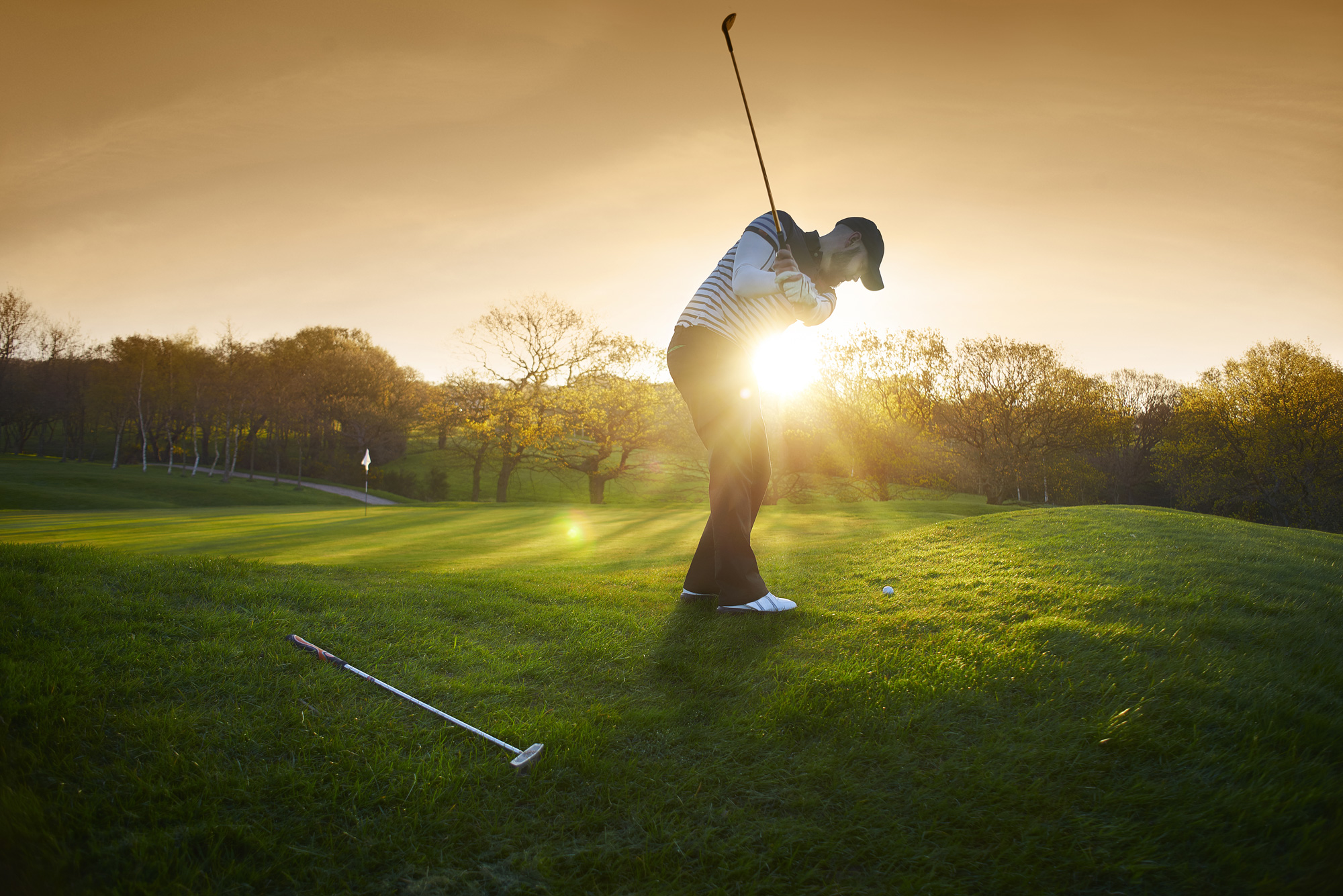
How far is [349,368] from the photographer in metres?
56.0

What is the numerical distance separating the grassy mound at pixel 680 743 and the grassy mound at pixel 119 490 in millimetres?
38039

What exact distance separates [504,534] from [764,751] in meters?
13.9

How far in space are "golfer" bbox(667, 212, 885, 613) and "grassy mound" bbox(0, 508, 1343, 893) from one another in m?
0.45

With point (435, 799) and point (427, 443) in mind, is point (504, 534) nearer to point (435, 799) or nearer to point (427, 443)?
point (435, 799)

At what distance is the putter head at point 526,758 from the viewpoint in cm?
245

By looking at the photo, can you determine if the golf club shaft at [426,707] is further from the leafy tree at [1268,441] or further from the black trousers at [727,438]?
the leafy tree at [1268,441]

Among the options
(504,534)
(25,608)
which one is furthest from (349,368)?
(25,608)

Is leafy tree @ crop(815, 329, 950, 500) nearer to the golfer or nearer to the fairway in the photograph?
the fairway

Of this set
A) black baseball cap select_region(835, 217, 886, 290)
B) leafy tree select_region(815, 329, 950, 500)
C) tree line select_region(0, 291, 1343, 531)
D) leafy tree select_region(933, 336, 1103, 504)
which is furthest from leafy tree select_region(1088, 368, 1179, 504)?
black baseball cap select_region(835, 217, 886, 290)

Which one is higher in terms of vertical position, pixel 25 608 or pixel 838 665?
pixel 25 608

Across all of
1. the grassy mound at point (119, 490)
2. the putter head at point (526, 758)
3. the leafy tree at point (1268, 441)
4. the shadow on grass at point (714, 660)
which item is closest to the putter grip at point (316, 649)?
the putter head at point (526, 758)

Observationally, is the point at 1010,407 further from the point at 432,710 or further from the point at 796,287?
the point at 432,710

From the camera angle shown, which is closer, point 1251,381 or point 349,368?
point 1251,381

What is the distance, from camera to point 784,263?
13.4ft
